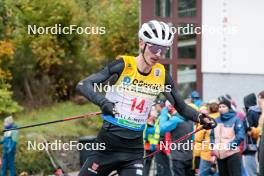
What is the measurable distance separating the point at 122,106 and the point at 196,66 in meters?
13.7

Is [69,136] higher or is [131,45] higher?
[131,45]

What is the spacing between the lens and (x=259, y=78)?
67.6 ft

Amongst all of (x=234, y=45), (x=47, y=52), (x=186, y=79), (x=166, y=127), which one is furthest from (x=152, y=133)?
(x=47, y=52)

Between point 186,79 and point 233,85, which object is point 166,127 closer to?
point 233,85

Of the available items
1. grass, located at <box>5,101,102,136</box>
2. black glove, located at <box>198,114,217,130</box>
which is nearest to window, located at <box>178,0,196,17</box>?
grass, located at <box>5,101,102,136</box>

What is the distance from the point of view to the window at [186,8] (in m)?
21.2

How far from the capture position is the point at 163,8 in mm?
21531

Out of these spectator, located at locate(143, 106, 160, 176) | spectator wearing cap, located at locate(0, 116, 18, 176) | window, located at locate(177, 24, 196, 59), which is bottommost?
spectator wearing cap, located at locate(0, 116, 18, 176)

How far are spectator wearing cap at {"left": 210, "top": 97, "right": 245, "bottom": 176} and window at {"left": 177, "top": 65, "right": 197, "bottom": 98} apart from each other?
8892mm

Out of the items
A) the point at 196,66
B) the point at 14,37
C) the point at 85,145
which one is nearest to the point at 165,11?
the point at 196,66

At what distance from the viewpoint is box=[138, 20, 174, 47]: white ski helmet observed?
7781mm

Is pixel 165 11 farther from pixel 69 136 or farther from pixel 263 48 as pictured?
pixel 69 136

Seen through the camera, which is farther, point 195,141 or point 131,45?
point 131,45

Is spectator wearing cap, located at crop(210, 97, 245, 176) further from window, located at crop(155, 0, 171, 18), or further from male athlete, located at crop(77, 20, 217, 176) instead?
window, located at crop(155, 0, 171, 18)
